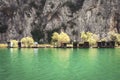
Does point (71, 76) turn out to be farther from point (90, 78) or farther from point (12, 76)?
point (12, 76)

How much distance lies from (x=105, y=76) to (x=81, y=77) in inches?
170

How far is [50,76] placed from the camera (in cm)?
5406

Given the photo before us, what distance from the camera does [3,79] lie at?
1969 inches

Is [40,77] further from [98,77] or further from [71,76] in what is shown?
[98,77]

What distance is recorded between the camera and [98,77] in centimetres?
5266

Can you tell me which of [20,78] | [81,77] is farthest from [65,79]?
[20,78]

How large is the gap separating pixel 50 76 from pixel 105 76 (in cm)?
942

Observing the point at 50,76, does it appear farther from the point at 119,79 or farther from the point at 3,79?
the point at 119,79

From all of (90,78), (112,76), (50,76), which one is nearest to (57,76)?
(50,76)

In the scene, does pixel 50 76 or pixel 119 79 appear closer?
pixel 119 79

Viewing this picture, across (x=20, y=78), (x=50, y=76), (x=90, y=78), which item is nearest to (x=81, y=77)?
(x=90, y=78)

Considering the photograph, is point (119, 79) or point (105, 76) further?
point (105, 76)

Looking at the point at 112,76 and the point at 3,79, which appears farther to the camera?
the point at 112,76

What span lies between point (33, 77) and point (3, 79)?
5.34 m
